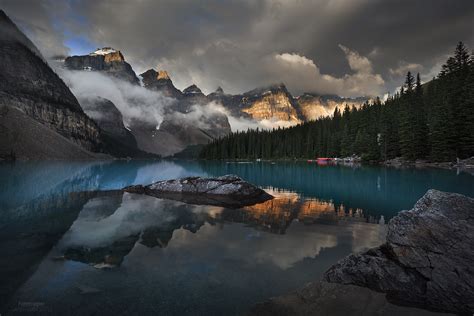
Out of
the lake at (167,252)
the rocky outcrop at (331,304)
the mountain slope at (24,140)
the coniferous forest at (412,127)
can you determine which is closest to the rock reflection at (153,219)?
the lake at (167,252)

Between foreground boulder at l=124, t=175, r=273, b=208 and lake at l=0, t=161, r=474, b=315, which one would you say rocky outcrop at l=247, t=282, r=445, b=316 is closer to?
lake at l=0, t=161, r=474, b=315

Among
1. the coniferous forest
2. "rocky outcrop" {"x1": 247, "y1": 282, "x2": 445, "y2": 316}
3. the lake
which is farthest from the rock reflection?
the coniferous forest

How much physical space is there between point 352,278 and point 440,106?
293ft

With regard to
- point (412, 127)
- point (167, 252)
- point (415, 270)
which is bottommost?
point (167, 252)

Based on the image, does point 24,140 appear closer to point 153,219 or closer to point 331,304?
point 153,219

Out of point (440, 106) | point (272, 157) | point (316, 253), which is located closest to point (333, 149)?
point (272, 157)

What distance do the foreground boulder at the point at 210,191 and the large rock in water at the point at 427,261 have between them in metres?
14.9

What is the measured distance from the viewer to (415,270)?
874 centimetres

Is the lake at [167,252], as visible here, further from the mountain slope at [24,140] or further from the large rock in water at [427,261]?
the mountain slope at [24,140]

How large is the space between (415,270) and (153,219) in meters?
14.8

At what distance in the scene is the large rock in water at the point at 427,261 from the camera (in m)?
7.80

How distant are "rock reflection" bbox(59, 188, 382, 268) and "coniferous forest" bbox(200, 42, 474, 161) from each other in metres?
65.5

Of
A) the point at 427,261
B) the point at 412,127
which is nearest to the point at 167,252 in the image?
the point at 427,261

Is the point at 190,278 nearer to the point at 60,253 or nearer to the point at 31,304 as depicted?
the point at 31,304
